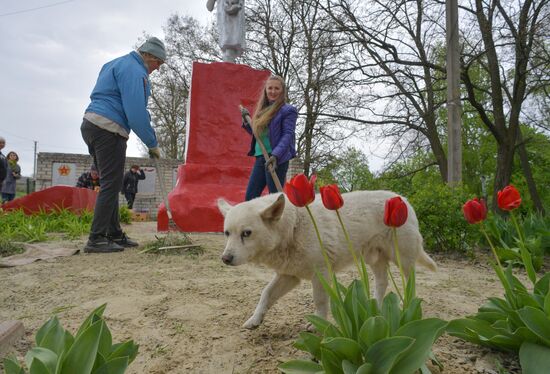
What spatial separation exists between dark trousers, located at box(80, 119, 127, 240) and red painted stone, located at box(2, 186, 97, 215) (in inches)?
174

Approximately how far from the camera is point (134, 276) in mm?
3691

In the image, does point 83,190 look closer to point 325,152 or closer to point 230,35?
point 230,35

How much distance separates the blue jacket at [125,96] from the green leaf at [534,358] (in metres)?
4.30

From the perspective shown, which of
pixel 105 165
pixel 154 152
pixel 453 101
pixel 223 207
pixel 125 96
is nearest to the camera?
pixel 223 207

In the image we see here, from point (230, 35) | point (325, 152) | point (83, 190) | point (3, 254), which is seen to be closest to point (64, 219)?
point (83, 190)

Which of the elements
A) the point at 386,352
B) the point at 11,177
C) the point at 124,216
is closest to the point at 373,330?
the point at 386,352

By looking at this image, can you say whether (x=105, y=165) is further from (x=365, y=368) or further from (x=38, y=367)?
(x=365, y=368)

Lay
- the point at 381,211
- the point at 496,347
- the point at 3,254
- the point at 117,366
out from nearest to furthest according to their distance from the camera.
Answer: the point at 117,366, the point at 496,347, the point at 381,211, the point at 3,254

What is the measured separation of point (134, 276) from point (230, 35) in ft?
22.9

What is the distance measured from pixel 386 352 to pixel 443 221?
187 inches

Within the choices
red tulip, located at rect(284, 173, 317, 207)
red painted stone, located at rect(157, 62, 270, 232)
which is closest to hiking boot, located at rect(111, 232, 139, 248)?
red painted stone, located at rect(157, 62, 270, 232)

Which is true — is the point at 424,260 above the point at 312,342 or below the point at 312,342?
above

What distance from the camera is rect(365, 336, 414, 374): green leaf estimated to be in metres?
1.27

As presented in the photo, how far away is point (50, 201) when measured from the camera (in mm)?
8711
